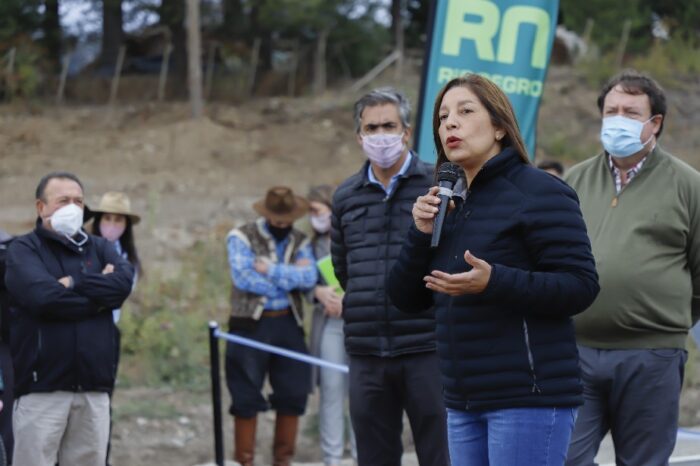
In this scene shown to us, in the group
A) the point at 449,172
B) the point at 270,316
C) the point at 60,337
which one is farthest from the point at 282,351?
the point at 449,172

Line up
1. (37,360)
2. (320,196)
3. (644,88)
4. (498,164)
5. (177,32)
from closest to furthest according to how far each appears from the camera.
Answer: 1. (498,164)
2. (644,88)
3. (37,360)
4. (320,196)
5. (177,32)

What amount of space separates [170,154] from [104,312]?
13.7 m

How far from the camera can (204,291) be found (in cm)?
1300

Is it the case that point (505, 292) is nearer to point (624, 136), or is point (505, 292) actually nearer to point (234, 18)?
point (624, 136)

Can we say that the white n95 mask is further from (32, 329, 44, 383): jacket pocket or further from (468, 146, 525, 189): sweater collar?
(468, 146, 525, 189): sweater collar

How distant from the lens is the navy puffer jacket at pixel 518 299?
3633mm

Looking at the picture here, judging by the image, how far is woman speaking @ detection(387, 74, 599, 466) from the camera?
3.63 meters

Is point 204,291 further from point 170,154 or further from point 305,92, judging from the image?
point 305,92

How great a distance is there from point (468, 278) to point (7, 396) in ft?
11.6

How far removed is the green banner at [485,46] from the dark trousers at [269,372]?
61.9 inches

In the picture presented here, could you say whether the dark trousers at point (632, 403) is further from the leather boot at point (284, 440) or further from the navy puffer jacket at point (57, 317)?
the leather boot at point (284, 440)

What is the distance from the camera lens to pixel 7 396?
6.12 m

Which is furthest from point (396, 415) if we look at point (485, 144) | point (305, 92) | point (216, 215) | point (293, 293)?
point (305, 92)

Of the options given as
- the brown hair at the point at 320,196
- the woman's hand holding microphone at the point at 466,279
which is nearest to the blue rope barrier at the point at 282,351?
the brown hair at the point at 320,196
